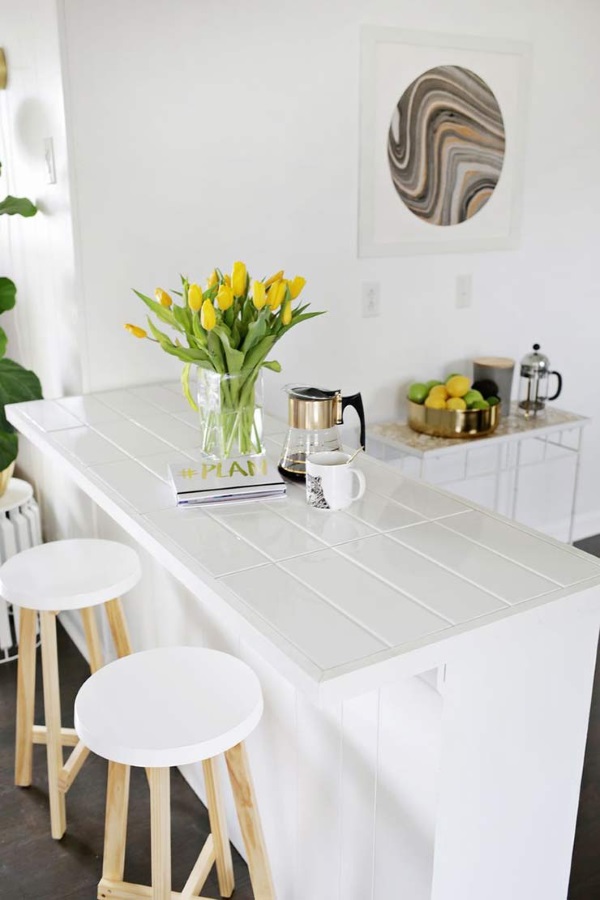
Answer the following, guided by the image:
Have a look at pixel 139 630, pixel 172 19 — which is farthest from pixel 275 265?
pixel 139 630

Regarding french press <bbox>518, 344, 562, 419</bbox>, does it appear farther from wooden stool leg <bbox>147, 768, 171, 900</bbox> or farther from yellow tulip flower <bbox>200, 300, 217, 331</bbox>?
wooden stool leg <bbox>147, 768, 171, 900</bbox>

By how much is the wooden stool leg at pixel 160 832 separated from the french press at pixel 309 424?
2.03 ft

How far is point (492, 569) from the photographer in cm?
132

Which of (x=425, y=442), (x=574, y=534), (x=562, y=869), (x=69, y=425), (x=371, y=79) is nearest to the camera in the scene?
(x=562, y=869)

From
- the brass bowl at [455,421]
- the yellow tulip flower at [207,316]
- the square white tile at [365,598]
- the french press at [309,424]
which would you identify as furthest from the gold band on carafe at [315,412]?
the brass bowl at [455,421]

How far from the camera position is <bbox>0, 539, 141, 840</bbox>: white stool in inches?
73.0

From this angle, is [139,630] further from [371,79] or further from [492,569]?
[371,79]

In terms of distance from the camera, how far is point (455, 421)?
2.87 meters

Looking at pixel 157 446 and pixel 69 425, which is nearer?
pixel 157 446

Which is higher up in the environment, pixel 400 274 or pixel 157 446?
pixel 400 274

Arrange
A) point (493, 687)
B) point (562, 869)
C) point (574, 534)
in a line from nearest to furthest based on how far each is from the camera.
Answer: point (493, 687)
point (562, 869)
point (574, 534)

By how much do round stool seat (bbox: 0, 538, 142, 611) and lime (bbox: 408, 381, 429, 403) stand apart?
4.27 feet

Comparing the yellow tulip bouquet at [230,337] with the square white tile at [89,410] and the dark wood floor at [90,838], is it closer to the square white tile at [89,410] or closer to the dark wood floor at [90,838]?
the square white tile at [89,410]

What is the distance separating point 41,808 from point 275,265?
1655 millimetres
